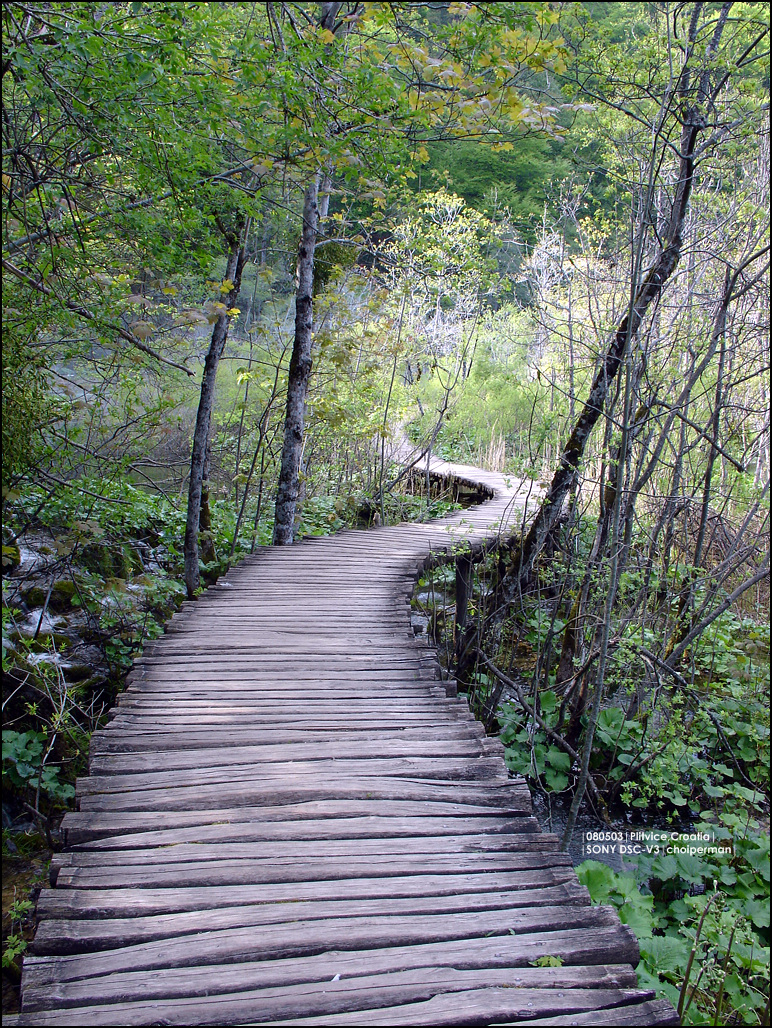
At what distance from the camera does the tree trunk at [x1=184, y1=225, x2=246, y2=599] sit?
19.7 ft

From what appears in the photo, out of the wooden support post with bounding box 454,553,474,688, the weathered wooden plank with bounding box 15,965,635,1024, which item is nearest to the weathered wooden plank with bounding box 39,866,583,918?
the weathered wooden plank with bounding box 15,965,635,1024

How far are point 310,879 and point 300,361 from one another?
556 cm

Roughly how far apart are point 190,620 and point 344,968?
119 inches

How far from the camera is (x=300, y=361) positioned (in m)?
6.75

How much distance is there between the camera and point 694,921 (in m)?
3.53

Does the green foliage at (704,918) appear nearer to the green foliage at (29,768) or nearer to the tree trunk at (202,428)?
the green foliage at (29,768)

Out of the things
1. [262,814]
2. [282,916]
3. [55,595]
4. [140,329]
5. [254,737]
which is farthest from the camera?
[55,595]

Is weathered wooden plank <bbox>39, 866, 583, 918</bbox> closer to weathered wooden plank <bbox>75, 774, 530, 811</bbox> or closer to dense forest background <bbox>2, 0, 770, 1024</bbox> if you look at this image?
weathered wooden plank <bbox>75, 774, 530, 811</bbox>

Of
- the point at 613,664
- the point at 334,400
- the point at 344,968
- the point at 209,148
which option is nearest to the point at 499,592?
the point at 613,664

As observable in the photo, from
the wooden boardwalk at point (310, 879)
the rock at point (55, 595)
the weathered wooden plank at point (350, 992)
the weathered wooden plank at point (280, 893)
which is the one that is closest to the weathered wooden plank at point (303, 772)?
the wooden boardwalk at point (310, 879)

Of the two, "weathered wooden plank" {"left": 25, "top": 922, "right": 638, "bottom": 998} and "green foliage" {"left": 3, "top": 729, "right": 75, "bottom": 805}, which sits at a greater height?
"weathered wooden plank" {"left": 25, "top": 922, "right": 638, "bottom": 998}

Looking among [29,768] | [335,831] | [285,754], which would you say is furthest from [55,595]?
[335,831]

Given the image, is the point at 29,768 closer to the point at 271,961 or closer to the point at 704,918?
the point at 271,961

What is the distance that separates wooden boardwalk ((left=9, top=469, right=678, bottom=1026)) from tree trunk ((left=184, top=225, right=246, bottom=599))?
2.80m
